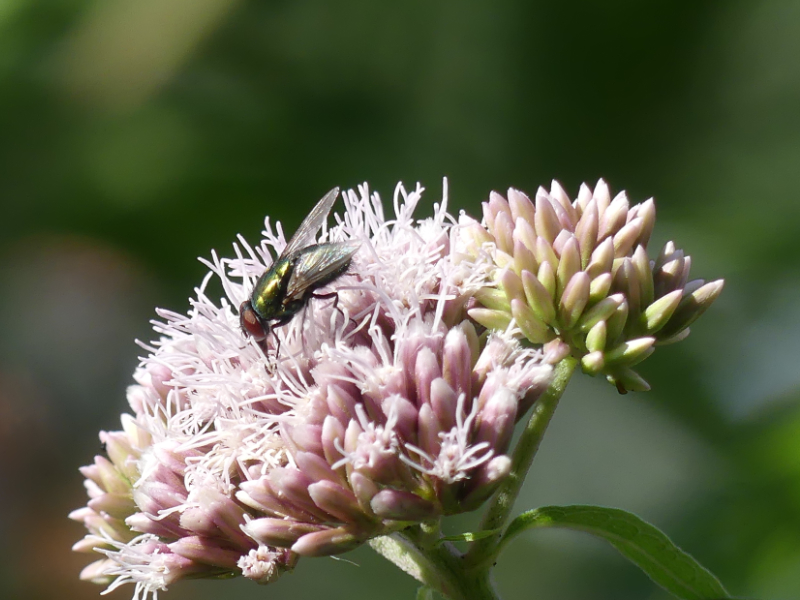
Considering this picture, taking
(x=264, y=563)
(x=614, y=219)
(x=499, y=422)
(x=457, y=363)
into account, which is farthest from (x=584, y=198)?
(x=264, y=563)

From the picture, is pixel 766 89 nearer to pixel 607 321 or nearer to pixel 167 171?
pixel 167 171

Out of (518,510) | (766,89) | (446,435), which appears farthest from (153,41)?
(446,435)

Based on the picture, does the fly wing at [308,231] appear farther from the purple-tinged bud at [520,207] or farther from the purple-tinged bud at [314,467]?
the purple-tinged bud at [314,467]

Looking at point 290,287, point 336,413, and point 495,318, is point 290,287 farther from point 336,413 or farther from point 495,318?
point 495,318

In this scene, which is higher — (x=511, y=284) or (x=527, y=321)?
(x=511, y=284)

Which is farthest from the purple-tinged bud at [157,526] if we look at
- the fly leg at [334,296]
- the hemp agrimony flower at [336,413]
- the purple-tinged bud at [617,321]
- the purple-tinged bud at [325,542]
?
the purple-tinged bud at [617,321]

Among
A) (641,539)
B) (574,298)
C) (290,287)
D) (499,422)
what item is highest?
(290,287)
